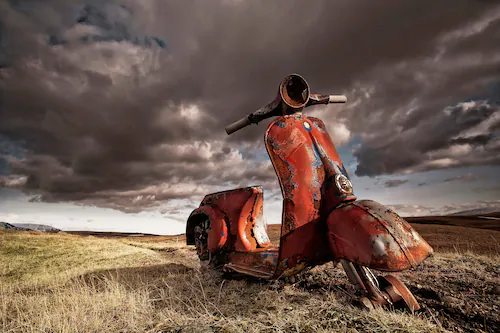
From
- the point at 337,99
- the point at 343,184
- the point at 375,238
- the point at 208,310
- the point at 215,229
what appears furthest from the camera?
the point at 215,229

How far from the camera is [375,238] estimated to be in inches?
74.1

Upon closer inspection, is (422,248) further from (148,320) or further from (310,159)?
(148,320)

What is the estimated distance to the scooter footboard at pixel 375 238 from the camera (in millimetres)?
1833

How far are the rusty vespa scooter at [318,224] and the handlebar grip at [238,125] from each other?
12 mm

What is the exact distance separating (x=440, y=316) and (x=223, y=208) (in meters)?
2.43

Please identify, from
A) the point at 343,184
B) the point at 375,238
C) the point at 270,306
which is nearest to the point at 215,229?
the point at 270,306

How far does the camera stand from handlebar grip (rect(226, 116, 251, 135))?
328 cm

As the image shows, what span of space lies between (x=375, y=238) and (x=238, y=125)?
204 cm

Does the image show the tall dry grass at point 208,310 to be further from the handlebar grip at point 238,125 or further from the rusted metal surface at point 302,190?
the handlebar grip at point 238,125

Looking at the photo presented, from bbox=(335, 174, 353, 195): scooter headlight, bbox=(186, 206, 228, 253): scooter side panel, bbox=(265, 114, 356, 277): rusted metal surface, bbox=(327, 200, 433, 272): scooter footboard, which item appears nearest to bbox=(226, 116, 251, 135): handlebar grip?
bbox=(265, 114, 356, 277): rusted metal surface

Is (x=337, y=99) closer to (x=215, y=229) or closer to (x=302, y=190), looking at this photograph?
(x=302, y=190)

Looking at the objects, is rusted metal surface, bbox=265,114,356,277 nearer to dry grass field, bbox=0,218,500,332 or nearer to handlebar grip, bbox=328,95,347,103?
dry grass field, bbox=0,218,500,332

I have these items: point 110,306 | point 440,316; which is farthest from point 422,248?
point 110,306

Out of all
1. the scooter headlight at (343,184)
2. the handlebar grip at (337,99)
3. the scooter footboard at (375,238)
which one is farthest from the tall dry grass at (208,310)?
the handlebar grip at (337,99)
